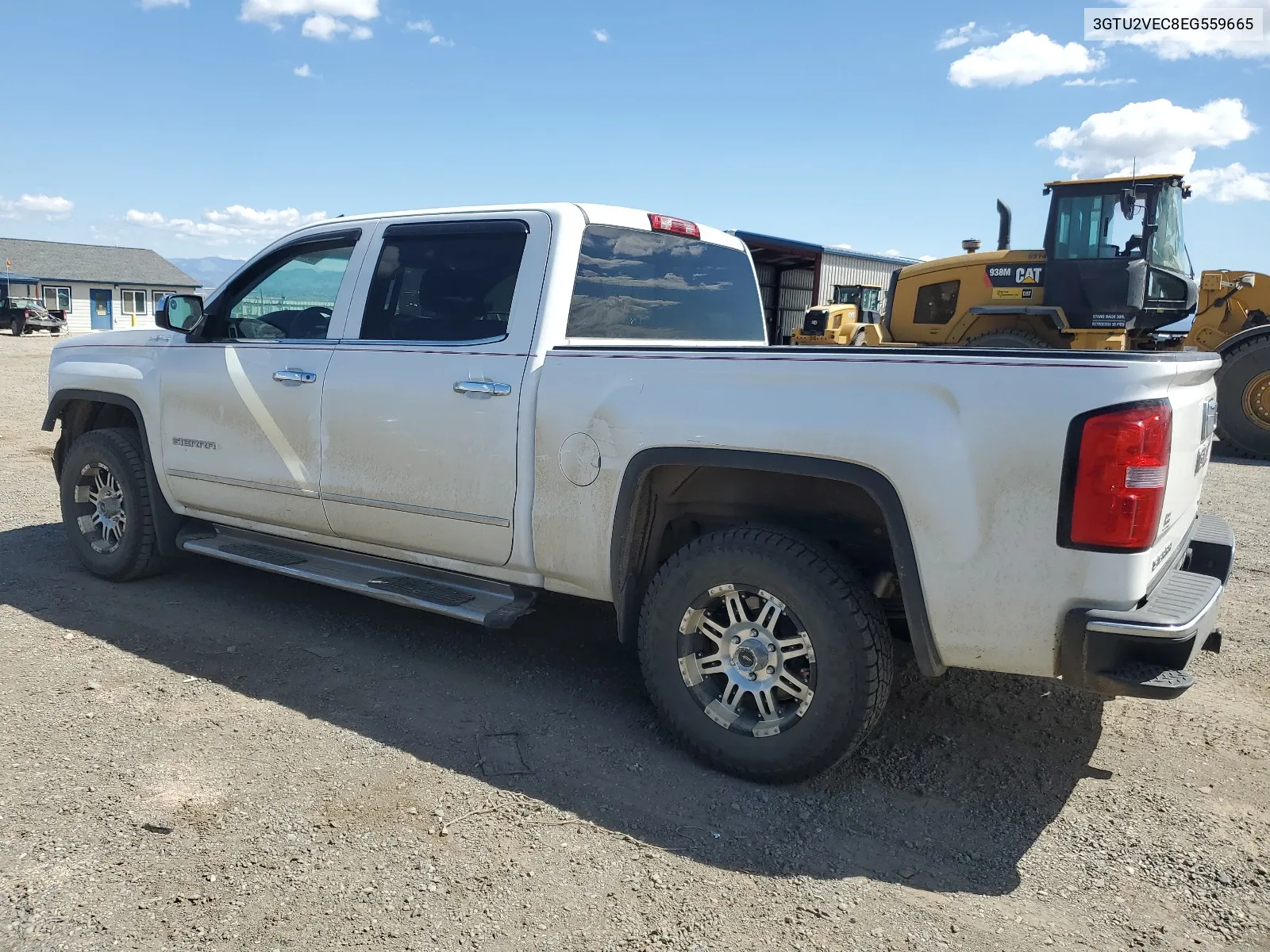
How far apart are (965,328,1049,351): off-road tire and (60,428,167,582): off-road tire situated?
10056 millimetres

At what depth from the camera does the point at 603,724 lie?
3.89m

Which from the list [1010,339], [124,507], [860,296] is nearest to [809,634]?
[124,507]

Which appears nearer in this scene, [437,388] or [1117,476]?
[1117,476]

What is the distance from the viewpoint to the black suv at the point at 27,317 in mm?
38062

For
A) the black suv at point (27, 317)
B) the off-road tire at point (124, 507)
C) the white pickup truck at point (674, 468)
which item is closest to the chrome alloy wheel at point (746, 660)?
the white pickup truck at point (674, 468)

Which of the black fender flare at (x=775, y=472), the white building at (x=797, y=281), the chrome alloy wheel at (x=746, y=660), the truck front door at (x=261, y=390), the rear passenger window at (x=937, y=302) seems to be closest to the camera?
the black fender flare at (x=775, y=472)

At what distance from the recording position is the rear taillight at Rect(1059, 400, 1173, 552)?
2711 mm

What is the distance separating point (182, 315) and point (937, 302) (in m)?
11.2

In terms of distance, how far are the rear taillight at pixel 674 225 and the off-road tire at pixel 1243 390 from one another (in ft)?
32.1

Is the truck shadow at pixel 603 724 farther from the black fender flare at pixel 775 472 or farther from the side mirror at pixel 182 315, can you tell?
the side mirror at pixel 182 315

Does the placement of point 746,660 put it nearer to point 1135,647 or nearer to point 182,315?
point 1135,647

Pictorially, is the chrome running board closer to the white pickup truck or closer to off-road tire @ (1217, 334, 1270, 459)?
the white pickup truck

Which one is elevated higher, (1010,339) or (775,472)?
(1010,339)

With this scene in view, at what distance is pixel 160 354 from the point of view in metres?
5.28
